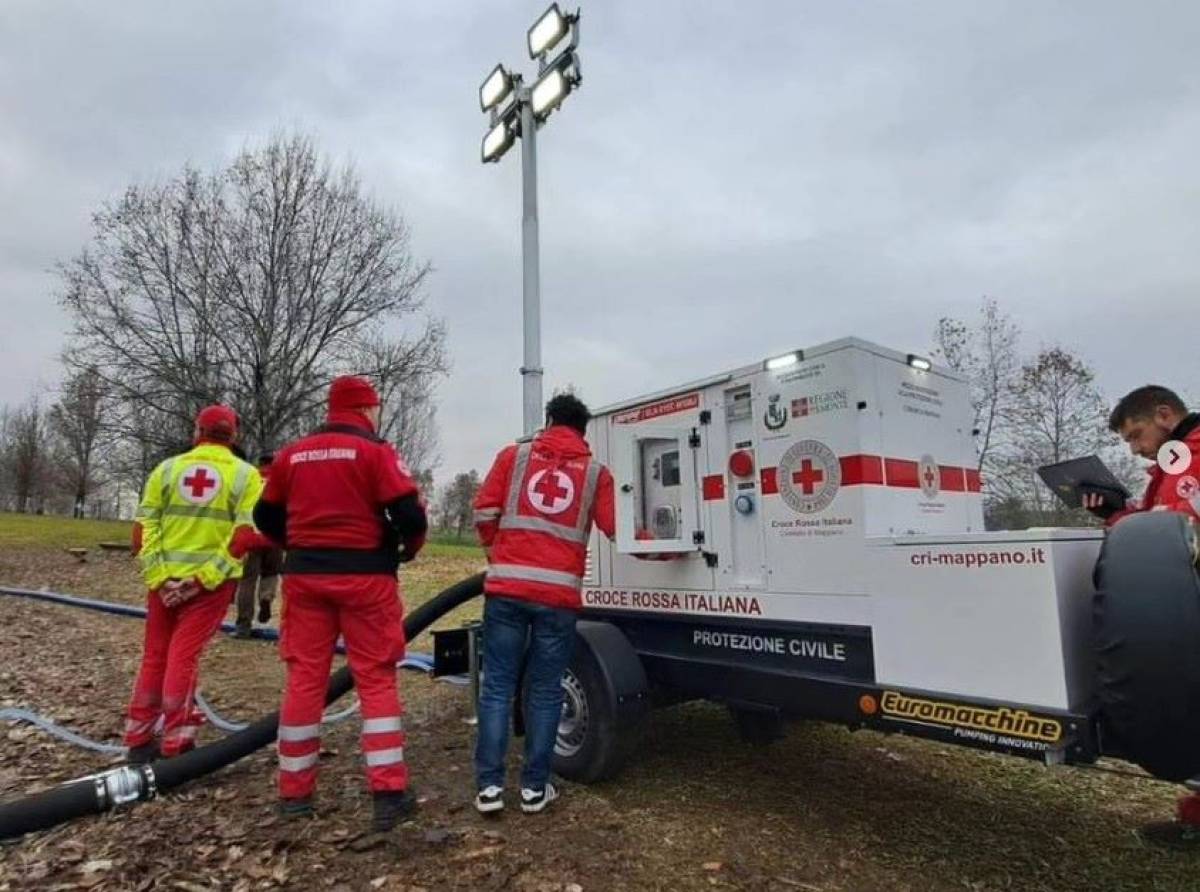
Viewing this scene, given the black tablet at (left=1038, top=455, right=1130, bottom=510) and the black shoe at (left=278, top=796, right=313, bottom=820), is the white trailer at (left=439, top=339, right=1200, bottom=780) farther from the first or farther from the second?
the black shoe at (left=278, top=796, right=313, bottom=820)

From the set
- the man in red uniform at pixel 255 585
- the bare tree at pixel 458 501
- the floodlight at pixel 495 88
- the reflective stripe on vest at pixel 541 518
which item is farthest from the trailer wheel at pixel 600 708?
the bare tree at pixel 458 501

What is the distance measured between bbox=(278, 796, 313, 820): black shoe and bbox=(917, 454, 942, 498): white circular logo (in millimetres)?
3497

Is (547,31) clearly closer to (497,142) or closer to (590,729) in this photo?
(497,142)

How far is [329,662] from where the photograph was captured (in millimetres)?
3801

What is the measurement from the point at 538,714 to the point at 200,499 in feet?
7.95

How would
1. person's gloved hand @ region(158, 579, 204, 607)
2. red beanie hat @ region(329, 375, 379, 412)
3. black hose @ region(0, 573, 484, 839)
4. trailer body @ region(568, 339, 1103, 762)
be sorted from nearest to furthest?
1. trailer body @ region(568, 339, 1103, 762)
2. black hose @ region(0, 573, 484, 839)
3. red beanie hat @ region(329, 375, 379, 412)
4. person's gloved hand @ region(158, 579, 204, 607)

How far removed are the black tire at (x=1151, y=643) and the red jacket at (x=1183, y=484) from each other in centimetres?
34

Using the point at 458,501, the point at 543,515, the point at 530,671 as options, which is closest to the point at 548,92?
the point at 543,515

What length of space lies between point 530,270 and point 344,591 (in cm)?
534

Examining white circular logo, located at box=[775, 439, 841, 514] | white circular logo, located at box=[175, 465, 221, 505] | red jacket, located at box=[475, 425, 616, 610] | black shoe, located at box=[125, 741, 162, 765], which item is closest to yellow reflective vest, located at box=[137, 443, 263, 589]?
white circular logo, located at box=[175, 465, 221, 505]

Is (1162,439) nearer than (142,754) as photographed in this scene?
Yes

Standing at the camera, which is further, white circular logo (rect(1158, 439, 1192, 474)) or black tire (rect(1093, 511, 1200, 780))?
white circular logo (rect(1158, 439, 1192, 474))

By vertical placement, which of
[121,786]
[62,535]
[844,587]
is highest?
[62,535]

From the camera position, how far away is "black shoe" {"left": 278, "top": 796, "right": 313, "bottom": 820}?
3.66m
